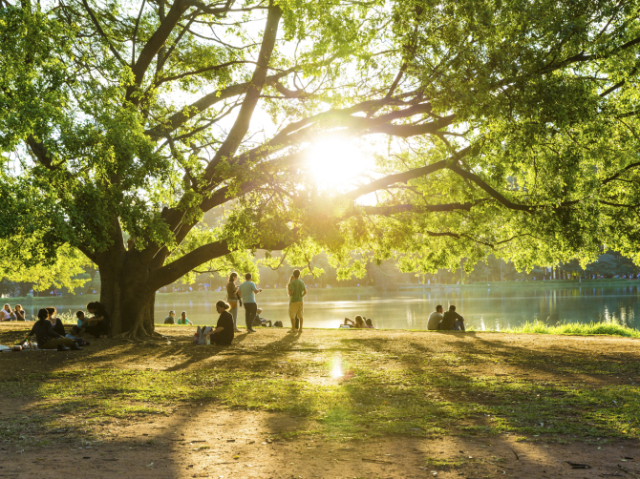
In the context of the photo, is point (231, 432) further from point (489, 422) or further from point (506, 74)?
point (506, 74)

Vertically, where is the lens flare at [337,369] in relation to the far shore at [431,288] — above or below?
above

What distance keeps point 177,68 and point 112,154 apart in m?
7.10

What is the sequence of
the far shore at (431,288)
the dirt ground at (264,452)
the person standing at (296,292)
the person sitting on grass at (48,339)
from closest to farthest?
the dirt ground at (264,452)
the person sitting on grass at (48,339)
the person standing at (296,292)
the far shore at (431,288)

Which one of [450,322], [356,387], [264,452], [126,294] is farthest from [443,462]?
[450,322]

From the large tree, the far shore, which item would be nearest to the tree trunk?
the large tree

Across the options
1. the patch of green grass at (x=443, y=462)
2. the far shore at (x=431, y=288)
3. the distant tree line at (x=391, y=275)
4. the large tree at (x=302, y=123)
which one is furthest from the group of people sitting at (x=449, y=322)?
the far shore at (x=431, y=288)

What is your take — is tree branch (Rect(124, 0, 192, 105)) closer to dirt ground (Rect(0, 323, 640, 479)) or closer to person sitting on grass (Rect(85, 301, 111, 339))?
person sitting on grass (Rect(85, 301, 111, 339))

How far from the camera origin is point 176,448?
5.18m

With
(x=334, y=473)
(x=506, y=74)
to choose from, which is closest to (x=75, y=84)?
(x=506, y=74)

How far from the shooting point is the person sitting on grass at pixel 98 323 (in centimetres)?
1426

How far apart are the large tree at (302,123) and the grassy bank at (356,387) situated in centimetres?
235

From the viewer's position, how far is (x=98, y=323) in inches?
561

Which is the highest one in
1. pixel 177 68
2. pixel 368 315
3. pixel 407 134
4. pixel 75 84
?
pixel 177 68

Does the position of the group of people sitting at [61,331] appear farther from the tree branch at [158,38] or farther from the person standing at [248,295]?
the tree branch at [158,38]
